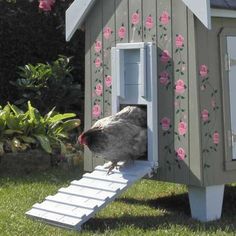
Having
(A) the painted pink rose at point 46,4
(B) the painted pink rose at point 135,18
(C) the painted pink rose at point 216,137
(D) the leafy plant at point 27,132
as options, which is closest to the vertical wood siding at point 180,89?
(C) the painted pink rose at point 216,137

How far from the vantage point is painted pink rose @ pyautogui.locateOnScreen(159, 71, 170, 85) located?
628cm

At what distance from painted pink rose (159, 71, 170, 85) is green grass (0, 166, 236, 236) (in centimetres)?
123

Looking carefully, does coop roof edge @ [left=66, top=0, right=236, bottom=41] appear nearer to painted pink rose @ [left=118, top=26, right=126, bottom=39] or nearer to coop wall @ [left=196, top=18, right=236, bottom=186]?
coop wall @ [left=196, top=18, right=236, bottom=186]

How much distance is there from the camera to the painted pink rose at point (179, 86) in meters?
6.14

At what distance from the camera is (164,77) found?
6.30 m

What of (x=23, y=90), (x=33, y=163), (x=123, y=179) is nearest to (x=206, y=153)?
(x=123, y=179)

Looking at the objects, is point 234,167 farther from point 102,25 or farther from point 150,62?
point 102,25

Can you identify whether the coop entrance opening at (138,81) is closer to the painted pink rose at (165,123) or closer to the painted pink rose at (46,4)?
the painted pink rose at (165,123)

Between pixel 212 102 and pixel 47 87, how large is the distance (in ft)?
15.4

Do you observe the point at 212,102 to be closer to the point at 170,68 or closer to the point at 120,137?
the point at 170,68

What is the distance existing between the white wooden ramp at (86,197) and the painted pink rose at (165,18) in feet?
4.24

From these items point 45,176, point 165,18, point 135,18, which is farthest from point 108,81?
point 45,176

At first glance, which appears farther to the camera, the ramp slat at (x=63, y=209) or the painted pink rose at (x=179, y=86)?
the painted pink rose at (x=179, y=86)

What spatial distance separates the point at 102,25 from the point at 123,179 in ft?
5.53
